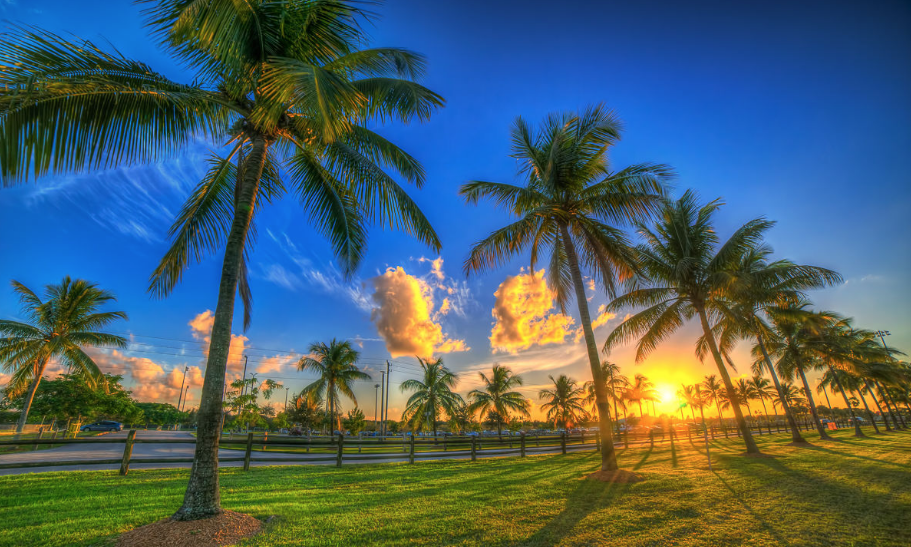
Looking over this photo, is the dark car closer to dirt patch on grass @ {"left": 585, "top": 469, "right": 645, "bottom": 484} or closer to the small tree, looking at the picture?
the small tree

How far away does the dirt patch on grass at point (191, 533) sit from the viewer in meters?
3.71

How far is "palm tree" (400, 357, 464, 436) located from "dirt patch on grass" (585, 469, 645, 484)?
26224 millimetres

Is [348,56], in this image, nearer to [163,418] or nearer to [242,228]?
[242,228]

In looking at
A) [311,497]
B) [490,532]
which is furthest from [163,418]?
[490,532]

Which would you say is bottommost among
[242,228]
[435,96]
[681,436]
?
[681,436]

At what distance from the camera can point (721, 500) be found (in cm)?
584

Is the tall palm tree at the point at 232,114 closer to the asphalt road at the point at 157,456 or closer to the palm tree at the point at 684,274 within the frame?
the asphalt road at the point at 157,456

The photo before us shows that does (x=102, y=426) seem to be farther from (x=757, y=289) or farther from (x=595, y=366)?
(x=757, y=289)

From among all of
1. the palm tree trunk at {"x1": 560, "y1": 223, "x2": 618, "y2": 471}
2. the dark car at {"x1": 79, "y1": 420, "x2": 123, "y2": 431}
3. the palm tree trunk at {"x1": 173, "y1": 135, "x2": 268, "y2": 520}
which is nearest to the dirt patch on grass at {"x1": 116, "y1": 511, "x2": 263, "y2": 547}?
the palm tree trunk at {"x1": 173, "y1": 135, "x2": 268, "y2": 520}

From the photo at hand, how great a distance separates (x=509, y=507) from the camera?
5.68 metres

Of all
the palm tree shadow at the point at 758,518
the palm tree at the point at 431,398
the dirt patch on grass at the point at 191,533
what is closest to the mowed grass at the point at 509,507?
the palm tree shadow at the point at 758,518

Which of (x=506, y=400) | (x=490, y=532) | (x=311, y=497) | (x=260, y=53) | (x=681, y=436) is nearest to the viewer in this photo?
(x=490, y=532)

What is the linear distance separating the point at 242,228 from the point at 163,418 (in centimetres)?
8069

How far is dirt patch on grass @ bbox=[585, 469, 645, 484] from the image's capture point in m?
7.81
